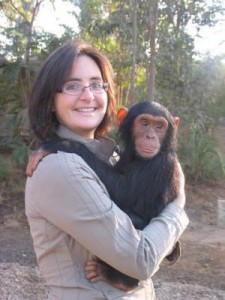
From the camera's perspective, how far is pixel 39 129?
4.64 ft

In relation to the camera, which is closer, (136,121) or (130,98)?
(136,121)

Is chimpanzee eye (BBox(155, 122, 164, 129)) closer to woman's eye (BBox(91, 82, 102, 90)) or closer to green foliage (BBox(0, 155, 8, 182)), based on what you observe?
woman's eye (BBox(91, 82, 102, 90))

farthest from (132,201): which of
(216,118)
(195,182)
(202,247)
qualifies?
(216,118)

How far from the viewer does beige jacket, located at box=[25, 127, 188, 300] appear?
4.15ft

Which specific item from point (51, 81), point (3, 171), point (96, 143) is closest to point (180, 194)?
point (96, 143)

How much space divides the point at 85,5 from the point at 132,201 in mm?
8440

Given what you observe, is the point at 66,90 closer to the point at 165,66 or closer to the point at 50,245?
the point at 50,245

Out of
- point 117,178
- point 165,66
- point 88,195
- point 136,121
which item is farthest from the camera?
point 165,66

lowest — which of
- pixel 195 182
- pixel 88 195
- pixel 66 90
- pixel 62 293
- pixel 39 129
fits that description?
pixel 195 182

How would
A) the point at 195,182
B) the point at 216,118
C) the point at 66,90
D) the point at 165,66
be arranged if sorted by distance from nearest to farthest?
the point at 66,90 → the point at 195,182 → the point at 165,66 → the point at 216,118

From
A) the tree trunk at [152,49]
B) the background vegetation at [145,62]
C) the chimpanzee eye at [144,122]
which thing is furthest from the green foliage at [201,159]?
the chimpanzee eye at [144,122]

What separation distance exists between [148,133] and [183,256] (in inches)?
142

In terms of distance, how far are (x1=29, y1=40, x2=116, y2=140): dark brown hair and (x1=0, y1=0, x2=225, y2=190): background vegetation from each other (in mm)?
6161

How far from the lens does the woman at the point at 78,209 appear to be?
1267 millimetres
